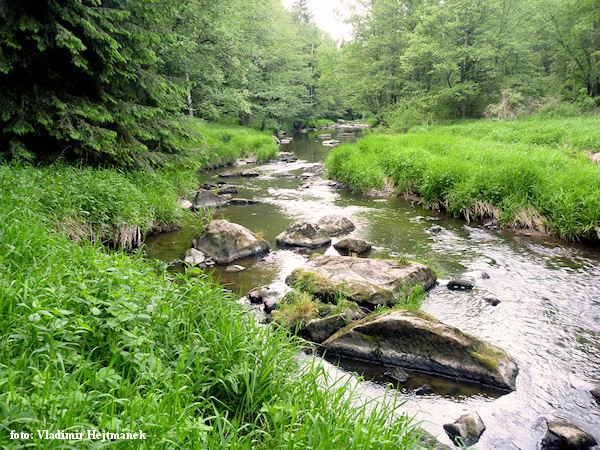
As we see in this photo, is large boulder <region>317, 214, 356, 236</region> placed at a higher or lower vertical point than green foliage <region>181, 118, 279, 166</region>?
lower

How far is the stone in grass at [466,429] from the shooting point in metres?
3.72

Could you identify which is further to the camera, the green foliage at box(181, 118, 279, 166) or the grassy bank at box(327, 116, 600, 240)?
the green foliage at box(181, 118, 279, 166)

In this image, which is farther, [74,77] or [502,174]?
[502,174]

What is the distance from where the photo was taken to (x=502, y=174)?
10891 millimetres

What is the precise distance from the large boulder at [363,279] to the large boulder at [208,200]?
7.11m

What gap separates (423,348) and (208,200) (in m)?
10.8

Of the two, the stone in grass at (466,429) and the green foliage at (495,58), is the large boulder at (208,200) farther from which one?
the green foliage at (495,58)

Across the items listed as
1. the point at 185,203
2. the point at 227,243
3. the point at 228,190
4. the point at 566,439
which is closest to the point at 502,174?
the point at 227,243

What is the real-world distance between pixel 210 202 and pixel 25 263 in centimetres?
992

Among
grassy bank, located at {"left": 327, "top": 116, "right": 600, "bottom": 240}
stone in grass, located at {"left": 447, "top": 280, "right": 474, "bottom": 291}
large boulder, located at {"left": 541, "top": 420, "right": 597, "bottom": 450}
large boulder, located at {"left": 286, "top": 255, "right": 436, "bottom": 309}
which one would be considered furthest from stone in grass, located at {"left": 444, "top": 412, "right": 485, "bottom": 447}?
grassy bank, located at {"left": 327, "top": 116, "right": 600, "bottom": 240}

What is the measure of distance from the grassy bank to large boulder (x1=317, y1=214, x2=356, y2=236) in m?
3.50

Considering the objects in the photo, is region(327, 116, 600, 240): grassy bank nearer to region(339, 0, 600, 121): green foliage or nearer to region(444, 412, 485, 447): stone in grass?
region(444, 412, 485, 447): stone in grass

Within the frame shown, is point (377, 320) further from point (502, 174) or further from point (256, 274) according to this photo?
point (502, 174)

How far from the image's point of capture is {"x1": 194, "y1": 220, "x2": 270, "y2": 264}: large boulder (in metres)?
8.60
